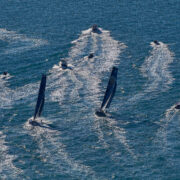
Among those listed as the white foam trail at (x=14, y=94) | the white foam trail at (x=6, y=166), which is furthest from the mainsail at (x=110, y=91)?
the white foam trail at (x=6, y=166)

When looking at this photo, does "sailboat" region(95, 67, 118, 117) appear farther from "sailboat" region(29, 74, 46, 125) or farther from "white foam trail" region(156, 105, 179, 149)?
"white foam trail" region(156, 105, 179, 149)

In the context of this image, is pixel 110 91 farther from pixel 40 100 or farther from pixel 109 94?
pixel 40 100

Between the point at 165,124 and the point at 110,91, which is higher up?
the point at 110,91

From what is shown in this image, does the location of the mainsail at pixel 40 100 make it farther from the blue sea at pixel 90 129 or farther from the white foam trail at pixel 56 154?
the white foam trail at pixel 56 154

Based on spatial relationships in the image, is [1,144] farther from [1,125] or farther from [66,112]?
[66,112]

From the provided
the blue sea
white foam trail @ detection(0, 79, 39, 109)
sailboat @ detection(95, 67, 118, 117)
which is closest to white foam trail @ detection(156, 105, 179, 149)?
the blue sea

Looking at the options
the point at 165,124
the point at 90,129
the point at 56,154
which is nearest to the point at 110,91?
the point at 90,129

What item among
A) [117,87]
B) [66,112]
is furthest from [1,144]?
[117,87]
